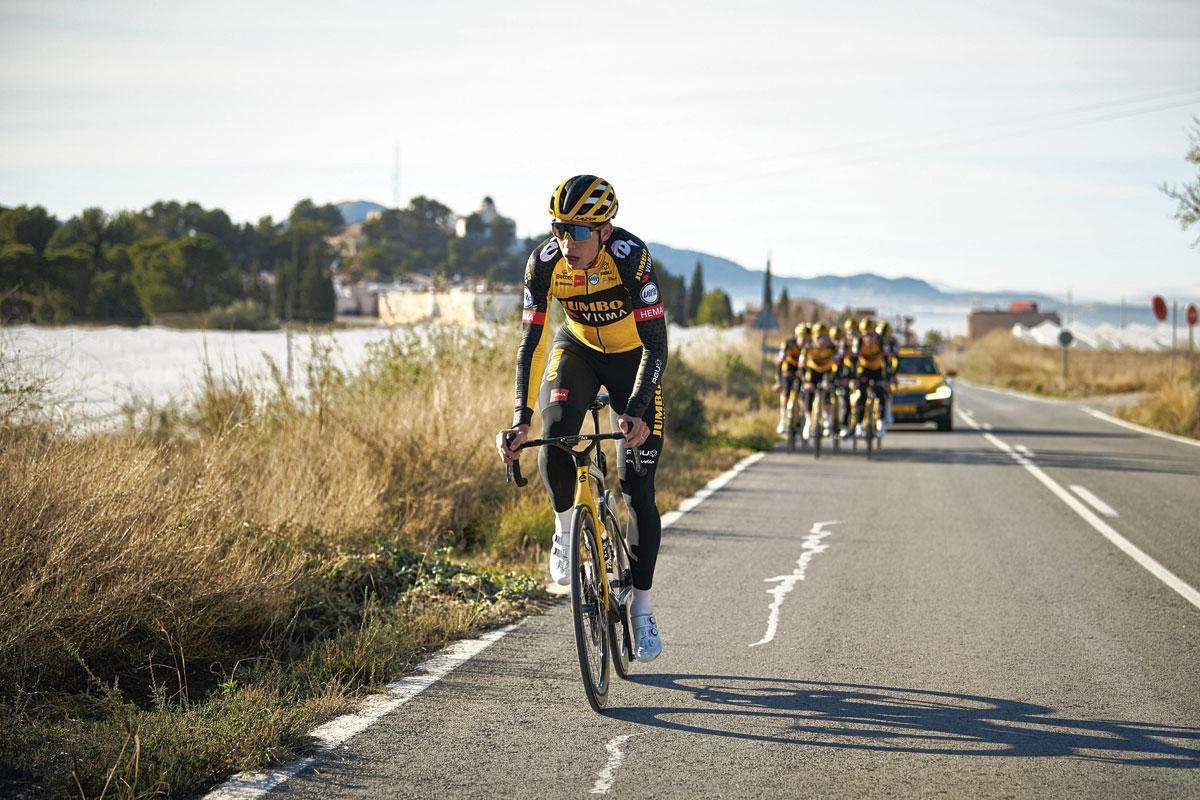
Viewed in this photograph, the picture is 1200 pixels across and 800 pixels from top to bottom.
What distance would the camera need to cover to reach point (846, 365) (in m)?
18.5

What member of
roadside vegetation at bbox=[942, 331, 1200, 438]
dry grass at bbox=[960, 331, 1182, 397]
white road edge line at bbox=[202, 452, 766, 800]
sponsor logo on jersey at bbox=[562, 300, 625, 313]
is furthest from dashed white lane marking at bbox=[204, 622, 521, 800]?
dry grass at bbox=[960, 331, 1182, 397]

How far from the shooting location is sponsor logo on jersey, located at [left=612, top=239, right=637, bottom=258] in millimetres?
5562

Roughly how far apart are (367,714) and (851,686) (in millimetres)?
2192

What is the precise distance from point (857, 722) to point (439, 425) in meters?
5.90

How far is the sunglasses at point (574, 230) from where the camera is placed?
5.33m

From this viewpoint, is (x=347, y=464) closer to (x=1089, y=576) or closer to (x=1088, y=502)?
(x=1089, y=576)

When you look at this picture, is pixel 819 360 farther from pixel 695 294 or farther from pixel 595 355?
pixel 695 294

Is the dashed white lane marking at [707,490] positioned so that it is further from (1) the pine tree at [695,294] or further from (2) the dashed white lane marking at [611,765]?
(1) the pine tree at [695,294]

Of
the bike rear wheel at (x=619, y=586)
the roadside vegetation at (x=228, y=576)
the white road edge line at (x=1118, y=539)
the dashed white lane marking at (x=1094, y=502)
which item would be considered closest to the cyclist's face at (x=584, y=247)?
the bike rear wheel at (x=619, y=586)

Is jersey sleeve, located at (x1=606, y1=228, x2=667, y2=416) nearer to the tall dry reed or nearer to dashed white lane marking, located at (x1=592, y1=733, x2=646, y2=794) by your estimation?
dashed white lane marking, located at (x1=592, y1=733, x2=646, y2=794)

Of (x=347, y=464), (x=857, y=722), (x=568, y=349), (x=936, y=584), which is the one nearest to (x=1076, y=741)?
(x=857, y=722)

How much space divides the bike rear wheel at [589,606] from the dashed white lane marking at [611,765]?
11.7 inches

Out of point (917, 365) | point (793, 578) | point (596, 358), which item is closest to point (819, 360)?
point (917, 365)

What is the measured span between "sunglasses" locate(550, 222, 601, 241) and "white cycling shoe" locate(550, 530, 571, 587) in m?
1.30
